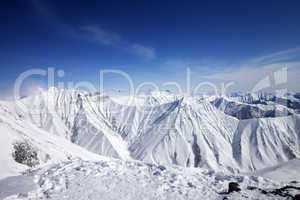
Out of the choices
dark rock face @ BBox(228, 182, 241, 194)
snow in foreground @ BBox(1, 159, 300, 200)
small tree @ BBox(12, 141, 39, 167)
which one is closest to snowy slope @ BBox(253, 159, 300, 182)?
snow in foreground @ BBox(1, 159, 300, 200)

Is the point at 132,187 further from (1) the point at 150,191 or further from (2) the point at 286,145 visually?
(2) the point at 286,145

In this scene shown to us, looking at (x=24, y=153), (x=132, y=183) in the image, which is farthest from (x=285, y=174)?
(x=24, y=153)

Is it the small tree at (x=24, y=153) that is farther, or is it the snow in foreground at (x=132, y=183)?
the small tree at (x=24, y=153)

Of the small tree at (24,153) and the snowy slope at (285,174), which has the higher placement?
the snowy slope at (285,174)

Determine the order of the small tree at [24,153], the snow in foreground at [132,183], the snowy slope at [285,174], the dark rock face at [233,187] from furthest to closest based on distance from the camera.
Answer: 1. the small tree at [24,153]
2. the snowy slope at [285,174]
3. the dark rock face at [233,187]
4. the snow in foreground at [132,183]

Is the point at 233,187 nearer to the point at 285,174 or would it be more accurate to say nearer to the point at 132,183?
the point at 132,183

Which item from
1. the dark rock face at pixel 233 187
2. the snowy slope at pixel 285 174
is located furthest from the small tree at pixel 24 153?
the snowy slope at pixel 285 174

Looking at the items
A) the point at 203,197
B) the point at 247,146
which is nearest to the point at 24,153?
the point at 203,197

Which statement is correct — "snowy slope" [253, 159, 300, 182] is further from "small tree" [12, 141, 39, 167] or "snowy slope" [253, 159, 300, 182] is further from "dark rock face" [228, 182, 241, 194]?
"small tree" [12, 141, 39, 167]

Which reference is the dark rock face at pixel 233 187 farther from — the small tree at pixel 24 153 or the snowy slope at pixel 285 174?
the small tree at pixel 24 153
